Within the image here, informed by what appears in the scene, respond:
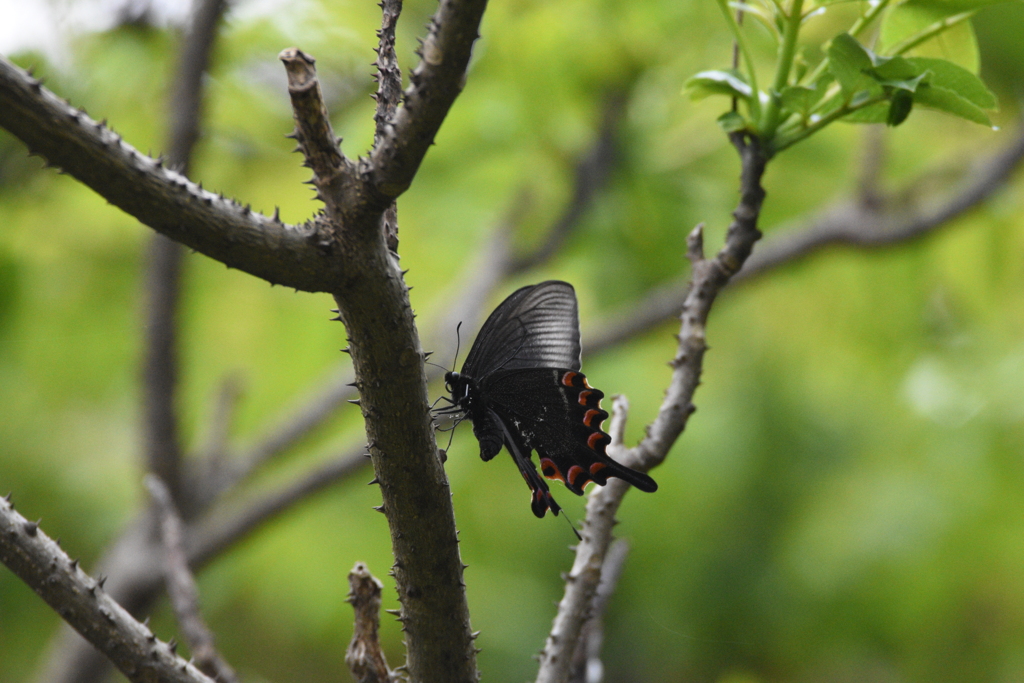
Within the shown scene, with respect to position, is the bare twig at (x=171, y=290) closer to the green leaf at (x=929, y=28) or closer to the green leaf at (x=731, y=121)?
the green leaf at (x=731, y=121)

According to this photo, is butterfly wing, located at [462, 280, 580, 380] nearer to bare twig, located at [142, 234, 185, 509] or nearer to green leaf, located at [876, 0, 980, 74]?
green leaf, located at [876, 0, 980, 74]

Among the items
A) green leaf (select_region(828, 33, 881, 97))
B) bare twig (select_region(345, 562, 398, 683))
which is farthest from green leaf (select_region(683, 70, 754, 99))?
bare twig (select_region(345, 562, 398, 683))

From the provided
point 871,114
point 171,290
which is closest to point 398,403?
point 871,114

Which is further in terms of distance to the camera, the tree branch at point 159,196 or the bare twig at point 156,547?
the bare twig at point 156,547

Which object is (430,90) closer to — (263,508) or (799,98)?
(799,98)

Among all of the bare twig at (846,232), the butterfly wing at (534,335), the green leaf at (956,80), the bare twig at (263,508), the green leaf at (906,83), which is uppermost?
the bare twig at (846,232)

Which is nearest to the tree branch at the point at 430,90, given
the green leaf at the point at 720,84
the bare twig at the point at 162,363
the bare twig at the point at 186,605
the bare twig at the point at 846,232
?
the green leaf at the point at 720,84

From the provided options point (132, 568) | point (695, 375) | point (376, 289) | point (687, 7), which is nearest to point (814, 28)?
point (687, 7)

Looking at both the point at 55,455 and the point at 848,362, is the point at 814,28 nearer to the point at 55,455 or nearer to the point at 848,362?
the point at 848,362
